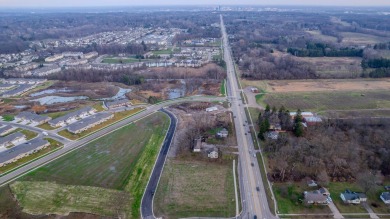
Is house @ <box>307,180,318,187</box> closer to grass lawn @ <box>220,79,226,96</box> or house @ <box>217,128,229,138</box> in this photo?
house @ <box>217,128,229,138</box>

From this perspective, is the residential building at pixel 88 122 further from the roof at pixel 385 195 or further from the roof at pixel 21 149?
the roof at pixel 385 195

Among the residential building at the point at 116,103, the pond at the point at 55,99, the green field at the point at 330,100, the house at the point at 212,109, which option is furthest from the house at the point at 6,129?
the green field at the point at 330,100

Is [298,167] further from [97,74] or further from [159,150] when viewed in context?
[97,74]

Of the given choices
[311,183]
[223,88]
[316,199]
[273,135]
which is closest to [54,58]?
[223,88]

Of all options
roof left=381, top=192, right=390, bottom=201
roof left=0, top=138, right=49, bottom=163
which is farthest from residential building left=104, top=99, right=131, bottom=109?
roof left=381, top=192, right=390, bottom=201

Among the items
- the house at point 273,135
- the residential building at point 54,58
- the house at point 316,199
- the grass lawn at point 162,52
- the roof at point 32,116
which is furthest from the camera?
the grass lawn at point 162,52

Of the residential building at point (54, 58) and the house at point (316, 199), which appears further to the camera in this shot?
the residential building at point (54, 58)

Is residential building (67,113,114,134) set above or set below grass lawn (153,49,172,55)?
below
